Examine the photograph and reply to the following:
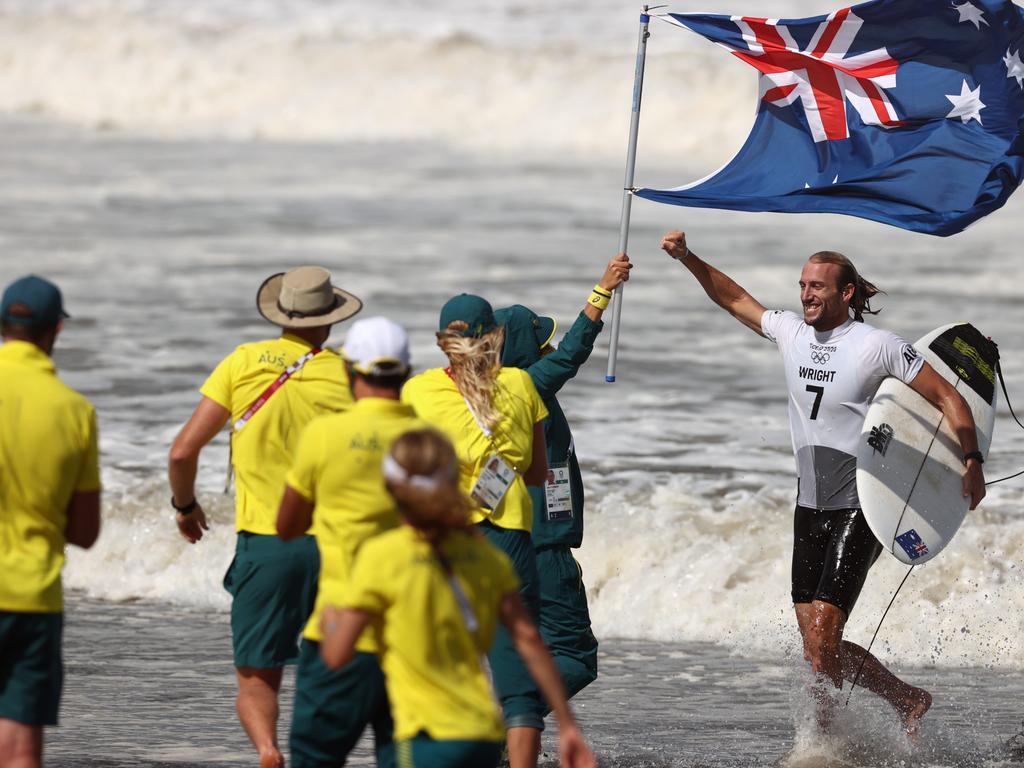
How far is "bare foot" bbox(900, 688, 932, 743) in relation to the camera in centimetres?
688

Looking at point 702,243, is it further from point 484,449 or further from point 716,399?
point 484,449

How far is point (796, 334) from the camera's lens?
23.0 ft

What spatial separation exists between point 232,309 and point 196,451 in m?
14.3

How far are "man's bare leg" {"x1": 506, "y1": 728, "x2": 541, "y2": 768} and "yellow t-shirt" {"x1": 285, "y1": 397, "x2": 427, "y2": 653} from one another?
147cm

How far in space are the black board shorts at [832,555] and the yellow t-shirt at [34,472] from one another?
3189 millimetres

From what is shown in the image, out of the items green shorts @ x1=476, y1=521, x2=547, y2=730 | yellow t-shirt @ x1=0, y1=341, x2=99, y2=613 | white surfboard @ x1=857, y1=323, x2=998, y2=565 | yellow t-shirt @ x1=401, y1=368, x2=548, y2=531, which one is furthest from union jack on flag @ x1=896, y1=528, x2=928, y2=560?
yellow t-shirt @ x1=0, y1=341, x2=99, y2=613

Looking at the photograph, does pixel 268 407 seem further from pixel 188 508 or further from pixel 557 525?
pixel 557 525

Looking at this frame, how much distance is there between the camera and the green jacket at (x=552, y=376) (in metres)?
6.12

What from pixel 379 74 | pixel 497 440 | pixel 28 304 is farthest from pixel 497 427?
pixel 379 74

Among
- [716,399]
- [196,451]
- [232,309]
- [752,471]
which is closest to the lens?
[196,451]

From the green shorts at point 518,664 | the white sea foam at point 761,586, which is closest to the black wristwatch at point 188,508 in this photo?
the green shorts at point 518,664

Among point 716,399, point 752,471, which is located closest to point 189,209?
point 716,399

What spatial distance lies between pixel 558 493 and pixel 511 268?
16671 mm

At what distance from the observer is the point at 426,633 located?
3.87m
